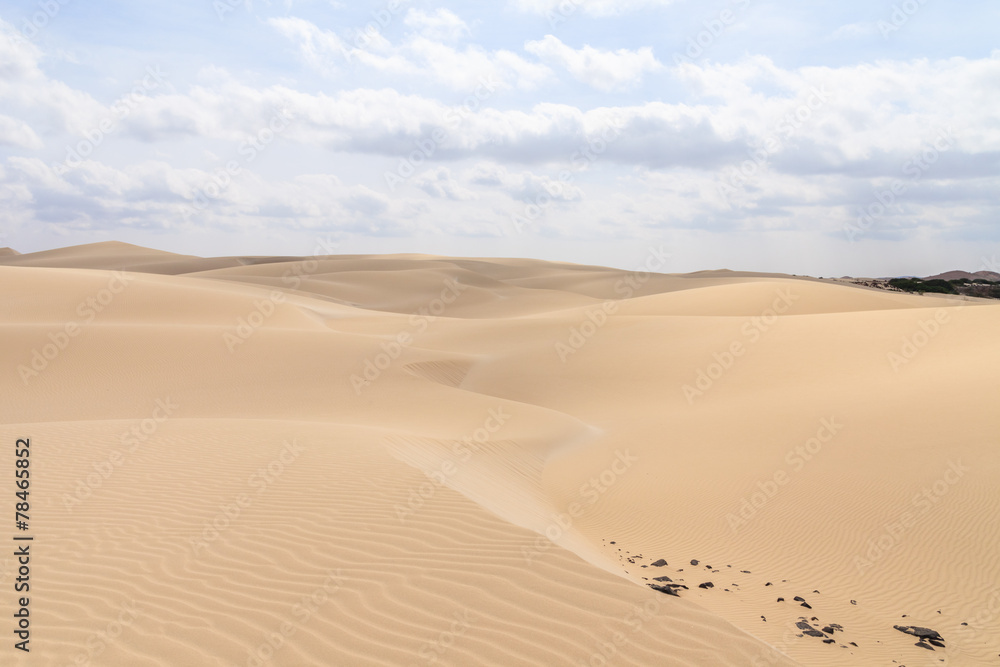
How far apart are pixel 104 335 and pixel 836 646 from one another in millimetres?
21058

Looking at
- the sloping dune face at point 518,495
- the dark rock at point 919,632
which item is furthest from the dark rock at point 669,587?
the dark rock at point 919,632

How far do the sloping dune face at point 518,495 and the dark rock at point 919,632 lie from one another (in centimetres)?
15

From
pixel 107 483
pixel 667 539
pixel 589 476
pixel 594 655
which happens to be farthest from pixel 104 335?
pixel 594 655

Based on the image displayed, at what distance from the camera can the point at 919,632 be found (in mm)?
5621

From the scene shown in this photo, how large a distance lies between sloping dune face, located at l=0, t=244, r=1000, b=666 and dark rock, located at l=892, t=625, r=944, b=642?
0.50 ft

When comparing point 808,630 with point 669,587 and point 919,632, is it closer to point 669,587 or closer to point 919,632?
point 919,632

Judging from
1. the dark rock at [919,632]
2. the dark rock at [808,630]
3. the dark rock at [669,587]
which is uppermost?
the dark rock at [919,632]

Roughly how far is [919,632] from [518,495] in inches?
182

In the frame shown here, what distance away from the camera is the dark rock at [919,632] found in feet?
18.2

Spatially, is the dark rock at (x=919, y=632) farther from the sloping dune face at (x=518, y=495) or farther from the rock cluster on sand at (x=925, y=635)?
the sloping dune face at (x=518, y=495)

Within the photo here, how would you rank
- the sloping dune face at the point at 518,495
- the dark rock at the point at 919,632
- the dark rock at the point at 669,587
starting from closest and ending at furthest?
1. the sloping dune face at the point at 518,495
2. the dark rock at the point at 919,632
3. the dark rock at the point at 669,587

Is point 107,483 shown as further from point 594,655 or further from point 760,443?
point 760,443

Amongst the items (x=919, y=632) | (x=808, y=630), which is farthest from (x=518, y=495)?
(x=919, y=632)

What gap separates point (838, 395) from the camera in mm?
12945
